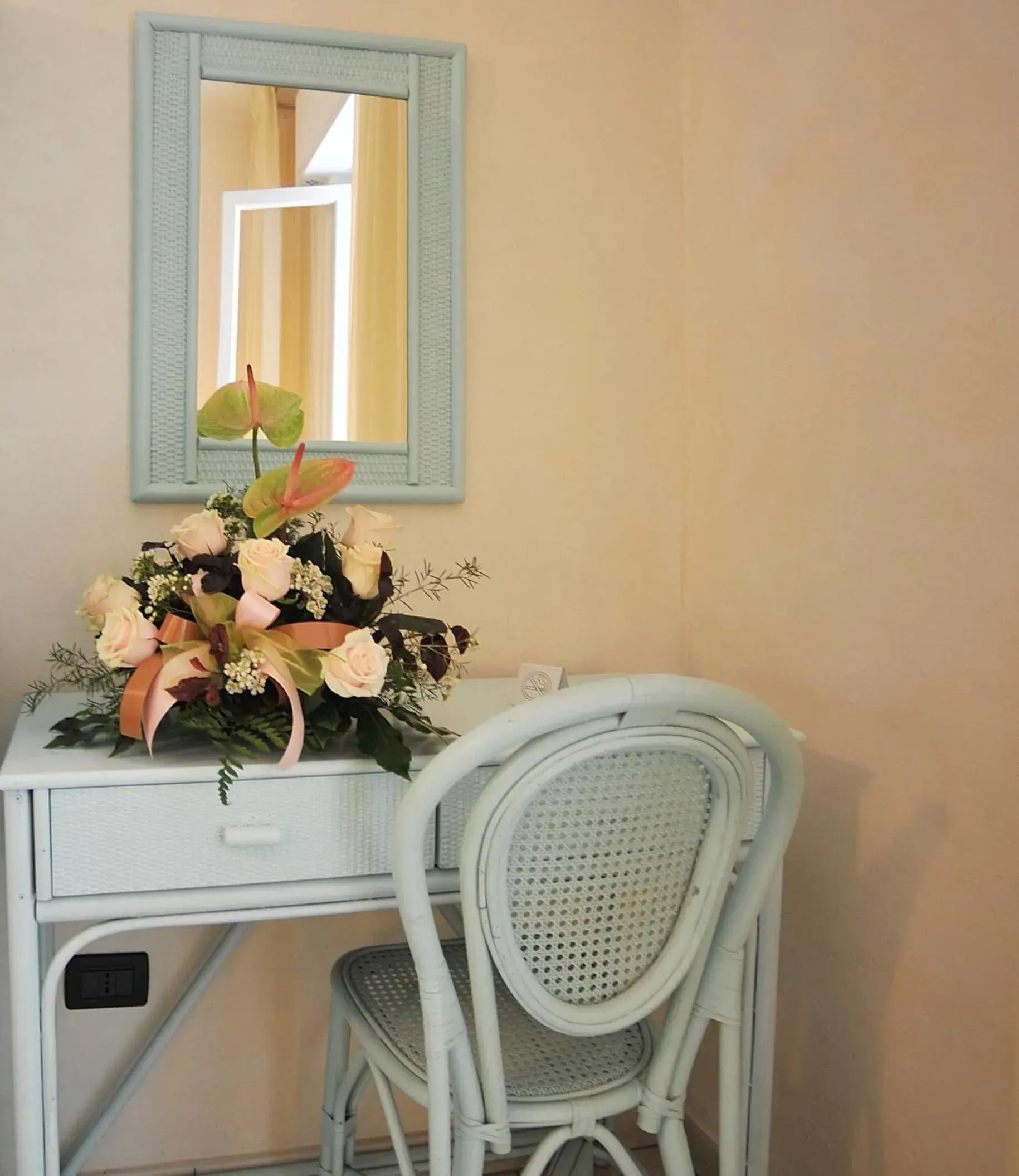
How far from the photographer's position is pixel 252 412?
4.58 ft

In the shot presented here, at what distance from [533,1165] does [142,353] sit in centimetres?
120

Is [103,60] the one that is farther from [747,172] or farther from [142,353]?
[747,172]

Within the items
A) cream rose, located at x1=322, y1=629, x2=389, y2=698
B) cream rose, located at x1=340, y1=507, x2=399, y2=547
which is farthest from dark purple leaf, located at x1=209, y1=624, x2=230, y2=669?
cream rose, located at x1=340, y1=507, x2=399, y2=547

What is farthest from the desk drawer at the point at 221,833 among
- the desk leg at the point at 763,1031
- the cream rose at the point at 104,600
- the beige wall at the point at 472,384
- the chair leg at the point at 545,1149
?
the beige wall at the point at 472,384

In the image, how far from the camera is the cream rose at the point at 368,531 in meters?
1.33

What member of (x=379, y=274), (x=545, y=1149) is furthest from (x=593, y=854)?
(x=379, y=274)

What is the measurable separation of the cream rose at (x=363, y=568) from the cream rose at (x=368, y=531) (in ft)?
0.08

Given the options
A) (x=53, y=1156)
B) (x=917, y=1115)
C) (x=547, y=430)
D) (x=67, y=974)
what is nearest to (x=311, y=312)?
(x=547, y=430)

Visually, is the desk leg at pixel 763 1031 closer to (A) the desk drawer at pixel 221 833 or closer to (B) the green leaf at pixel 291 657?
(A) the desk drawer at pixel 221 833

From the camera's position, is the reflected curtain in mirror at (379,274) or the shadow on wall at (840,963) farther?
the reflected curtain in mirror at (379,274)

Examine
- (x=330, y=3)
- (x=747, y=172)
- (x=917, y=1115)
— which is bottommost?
(x=917, y=1115)

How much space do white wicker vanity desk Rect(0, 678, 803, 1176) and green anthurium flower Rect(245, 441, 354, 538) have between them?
0.27m

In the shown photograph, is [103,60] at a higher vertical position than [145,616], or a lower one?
higher

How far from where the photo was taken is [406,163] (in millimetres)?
1747
